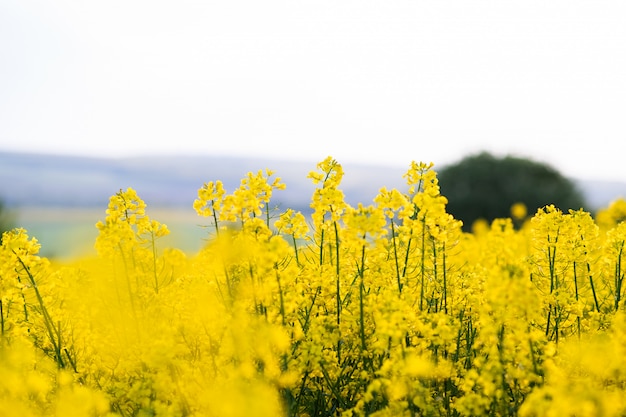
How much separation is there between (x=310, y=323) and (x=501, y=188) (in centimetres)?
1562

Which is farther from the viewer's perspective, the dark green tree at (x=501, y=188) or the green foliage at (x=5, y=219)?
the dark green tree at (x=501, y=188)

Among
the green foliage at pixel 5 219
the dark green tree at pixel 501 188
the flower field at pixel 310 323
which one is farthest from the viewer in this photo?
the dark green tree at pixel 501 188

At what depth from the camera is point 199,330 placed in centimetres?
431

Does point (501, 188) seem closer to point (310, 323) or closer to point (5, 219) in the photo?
point (5, 219)

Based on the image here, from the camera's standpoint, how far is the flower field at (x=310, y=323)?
10.7 feet

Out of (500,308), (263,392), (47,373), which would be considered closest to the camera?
(263,392)

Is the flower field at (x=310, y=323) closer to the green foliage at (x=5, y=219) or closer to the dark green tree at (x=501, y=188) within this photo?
the green foliage at (x=5, y=219)

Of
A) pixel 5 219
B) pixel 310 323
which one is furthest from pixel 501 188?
pixel 310 323

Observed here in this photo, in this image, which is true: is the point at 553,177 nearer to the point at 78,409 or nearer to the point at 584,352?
the point at 584,352

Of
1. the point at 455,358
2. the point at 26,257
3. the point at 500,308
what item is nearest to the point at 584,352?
the point at 500,308

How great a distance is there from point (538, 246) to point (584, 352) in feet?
5.68

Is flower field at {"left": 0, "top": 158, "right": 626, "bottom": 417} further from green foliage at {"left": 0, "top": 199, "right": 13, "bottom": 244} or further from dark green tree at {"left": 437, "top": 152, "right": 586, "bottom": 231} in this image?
dark green tree at {"left": 437, "top": 152, "right": 586, "bottom": 231}

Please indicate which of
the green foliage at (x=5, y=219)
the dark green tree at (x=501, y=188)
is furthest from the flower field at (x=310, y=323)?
the dark green tree at (x=501, y=188)

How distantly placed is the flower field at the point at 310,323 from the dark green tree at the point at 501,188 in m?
13.4
